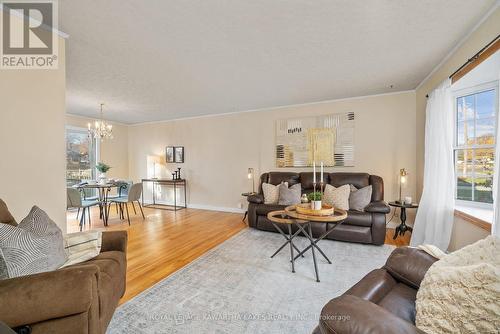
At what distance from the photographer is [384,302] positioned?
44.9 inches

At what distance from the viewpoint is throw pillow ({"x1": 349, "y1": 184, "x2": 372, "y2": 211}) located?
3493mm

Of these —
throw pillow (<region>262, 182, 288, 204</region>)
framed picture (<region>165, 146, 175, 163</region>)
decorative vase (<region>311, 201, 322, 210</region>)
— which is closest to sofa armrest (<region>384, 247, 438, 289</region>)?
decorative vase (<region>311, 201, 322, 210</region>)

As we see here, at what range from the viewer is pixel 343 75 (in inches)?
125

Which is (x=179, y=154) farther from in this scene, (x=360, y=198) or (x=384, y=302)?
(x=384, y=302)

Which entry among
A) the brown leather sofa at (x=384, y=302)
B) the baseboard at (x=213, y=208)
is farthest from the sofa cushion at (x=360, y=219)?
the baseboard at (x=213, y=208)

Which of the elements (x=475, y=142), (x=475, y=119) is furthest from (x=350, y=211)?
(x=475, y=119)

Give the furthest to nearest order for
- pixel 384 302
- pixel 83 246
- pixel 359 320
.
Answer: pixel 83 246
pixel 384 302
pixel 359 320

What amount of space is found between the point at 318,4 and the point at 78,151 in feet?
21.3

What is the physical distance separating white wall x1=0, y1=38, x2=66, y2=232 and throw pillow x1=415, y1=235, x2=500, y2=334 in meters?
2.83

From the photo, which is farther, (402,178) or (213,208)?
(213,208)

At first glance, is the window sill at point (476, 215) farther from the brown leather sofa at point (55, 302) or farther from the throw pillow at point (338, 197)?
the brown leather sofa at point (55, 302)

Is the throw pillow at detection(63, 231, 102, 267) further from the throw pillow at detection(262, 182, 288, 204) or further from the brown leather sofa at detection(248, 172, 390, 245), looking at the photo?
the throw pillow at detection(262, 182, 288, 204)

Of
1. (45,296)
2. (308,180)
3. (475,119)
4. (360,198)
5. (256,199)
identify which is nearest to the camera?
(45,296)

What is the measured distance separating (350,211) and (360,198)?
11.9 inches
